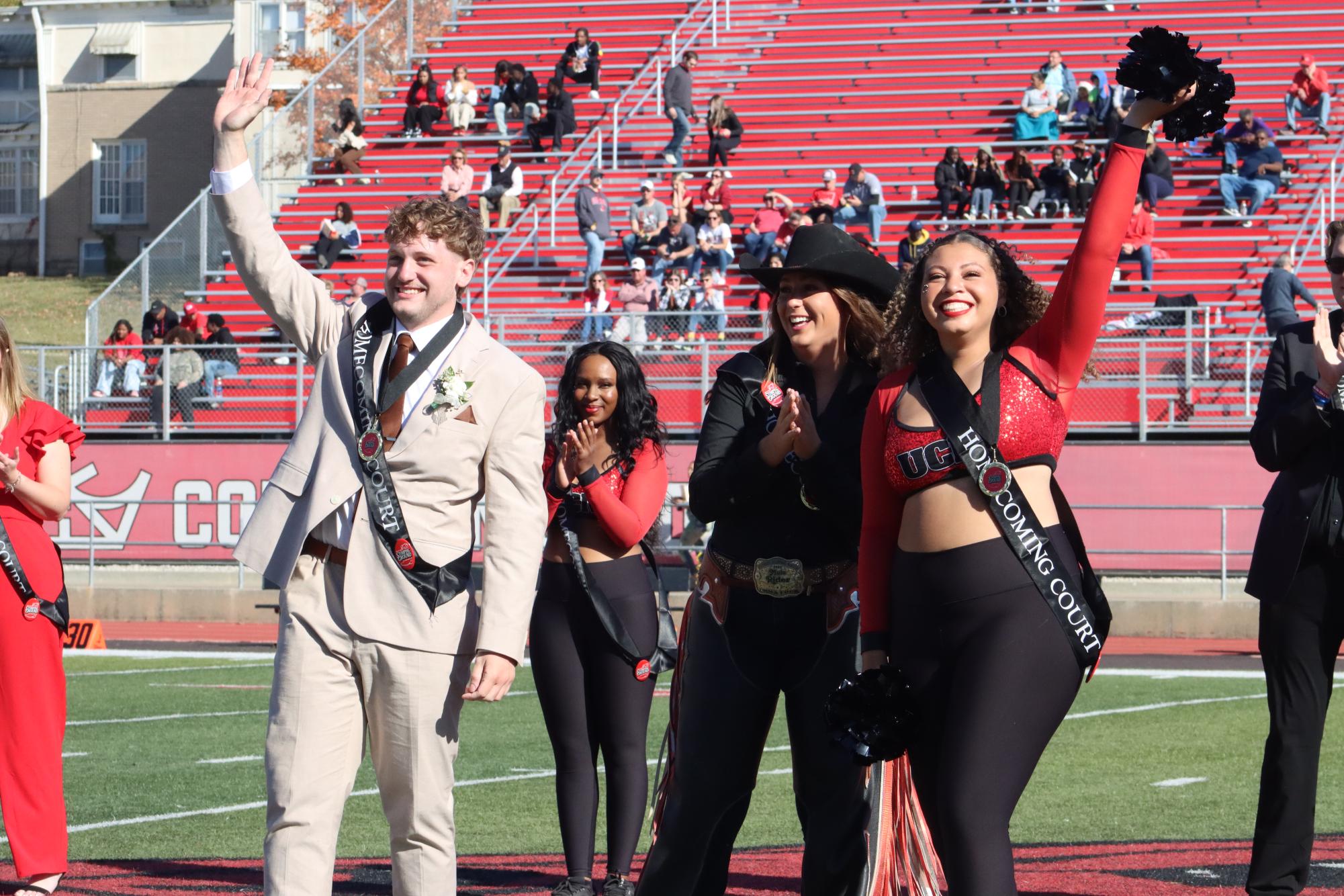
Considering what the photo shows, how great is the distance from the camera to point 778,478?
198 inches

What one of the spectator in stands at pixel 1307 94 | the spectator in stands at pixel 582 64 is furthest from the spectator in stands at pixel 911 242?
the spectator in stands at pixel 582 64

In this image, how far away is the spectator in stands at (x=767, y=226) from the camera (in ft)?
81.0

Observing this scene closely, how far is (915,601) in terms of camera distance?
4.41 meters

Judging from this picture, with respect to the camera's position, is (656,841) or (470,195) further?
(470,195)

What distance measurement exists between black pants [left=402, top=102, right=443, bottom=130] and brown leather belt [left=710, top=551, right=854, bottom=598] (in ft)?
87.3

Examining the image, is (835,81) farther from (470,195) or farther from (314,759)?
(314,759)

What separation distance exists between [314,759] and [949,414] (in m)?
1.78

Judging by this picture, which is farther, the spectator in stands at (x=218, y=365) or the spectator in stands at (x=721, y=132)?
the spectator in stands at (x=721, y=132)

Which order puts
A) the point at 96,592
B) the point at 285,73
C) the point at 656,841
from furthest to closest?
the point at 285,73
the point at 96,592
the point at 656,841

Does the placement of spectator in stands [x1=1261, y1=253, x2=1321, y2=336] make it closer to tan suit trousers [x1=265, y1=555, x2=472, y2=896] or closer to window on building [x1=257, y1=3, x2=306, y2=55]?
tan suit trousers [x1=265, y1=555, x2=472, y2=896]

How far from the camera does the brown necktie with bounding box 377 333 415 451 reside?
192 inches

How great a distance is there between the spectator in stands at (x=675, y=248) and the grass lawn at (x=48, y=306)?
20.9 meters

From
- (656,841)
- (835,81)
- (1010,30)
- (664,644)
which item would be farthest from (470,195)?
(656,841)

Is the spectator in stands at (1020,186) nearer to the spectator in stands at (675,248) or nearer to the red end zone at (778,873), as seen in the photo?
the spectator in stands at (675,248)
